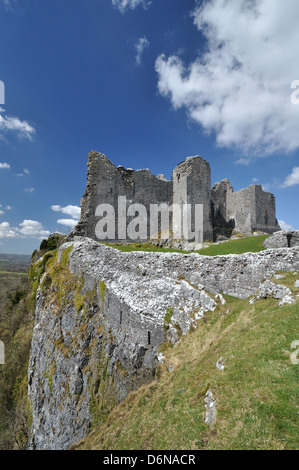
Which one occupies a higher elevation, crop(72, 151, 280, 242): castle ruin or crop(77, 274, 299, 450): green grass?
crop(72, 151, 280, 242): castle ruin

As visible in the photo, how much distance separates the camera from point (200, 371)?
650cm

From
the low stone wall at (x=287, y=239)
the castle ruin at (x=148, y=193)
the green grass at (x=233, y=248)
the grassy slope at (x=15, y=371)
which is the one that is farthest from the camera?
the castle ruin at (x=148, y=193)

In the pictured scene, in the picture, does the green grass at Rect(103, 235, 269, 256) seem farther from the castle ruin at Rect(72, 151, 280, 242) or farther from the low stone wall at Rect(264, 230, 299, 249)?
the castle ruin at Rect(72, 151, 280, 242)

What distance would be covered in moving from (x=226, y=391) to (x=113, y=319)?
836cm

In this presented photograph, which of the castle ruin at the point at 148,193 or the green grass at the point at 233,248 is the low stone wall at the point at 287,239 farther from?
the castle ruin at the point at 148,193

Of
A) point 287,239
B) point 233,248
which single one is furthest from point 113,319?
point 287,239

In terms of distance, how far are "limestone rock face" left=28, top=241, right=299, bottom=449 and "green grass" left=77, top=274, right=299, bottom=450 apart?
985 mm

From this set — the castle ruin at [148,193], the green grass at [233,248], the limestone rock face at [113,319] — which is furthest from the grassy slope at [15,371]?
the green grass at [233,248]

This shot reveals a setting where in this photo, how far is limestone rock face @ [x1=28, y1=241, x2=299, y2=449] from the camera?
31.2 ft

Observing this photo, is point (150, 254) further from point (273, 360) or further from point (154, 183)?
point (154, 183)

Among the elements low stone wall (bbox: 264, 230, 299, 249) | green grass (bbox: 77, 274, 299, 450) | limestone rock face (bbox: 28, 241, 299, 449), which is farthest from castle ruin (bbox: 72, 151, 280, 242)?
green grass (bbox: 77, 274, 299, 450)

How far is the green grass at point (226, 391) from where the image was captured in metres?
3.89

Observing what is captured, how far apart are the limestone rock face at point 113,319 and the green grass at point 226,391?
3.23 ft
